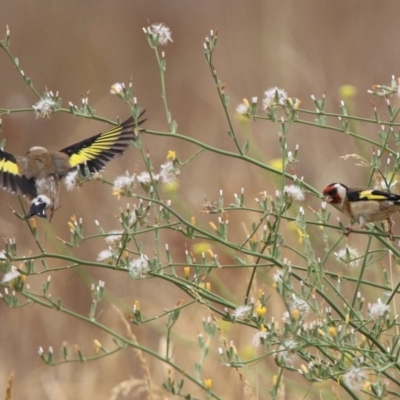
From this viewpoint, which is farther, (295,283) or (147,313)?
(147,313)

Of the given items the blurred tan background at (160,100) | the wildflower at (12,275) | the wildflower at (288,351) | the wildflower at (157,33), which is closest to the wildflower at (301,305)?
the wildflower at (288,351)

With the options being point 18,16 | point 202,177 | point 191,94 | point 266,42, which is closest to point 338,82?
point 266,42

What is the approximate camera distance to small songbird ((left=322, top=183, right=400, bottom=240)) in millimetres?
3025

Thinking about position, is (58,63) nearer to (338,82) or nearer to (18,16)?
(18,16)

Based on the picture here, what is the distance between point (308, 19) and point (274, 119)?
319 inches

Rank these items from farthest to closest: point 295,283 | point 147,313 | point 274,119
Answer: point 147,313, point 295,283, point 274,119

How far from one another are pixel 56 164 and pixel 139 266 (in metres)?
1.22

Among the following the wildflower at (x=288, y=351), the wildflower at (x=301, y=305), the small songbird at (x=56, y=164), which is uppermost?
the small songbird at (x=56, y=164)

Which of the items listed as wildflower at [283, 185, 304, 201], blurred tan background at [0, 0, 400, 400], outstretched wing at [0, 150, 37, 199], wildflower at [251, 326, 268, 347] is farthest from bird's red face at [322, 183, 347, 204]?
blurred tan background at [0, 0, 400, 400]

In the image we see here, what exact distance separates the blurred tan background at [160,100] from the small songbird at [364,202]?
1516mm

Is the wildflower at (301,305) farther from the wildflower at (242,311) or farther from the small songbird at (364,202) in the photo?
the small songbird at (364,202)

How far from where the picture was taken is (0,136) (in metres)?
8.75

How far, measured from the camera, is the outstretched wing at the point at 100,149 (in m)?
3.91

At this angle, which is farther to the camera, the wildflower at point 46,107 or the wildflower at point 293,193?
the wildflower at point 46,107
